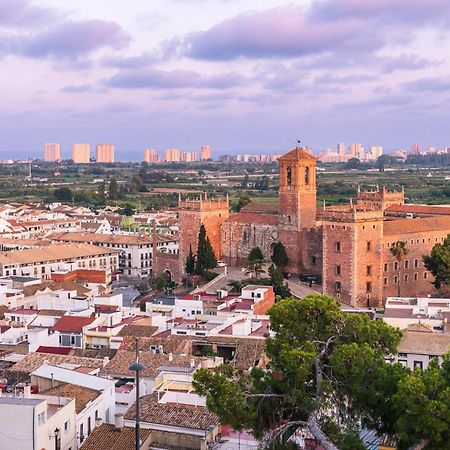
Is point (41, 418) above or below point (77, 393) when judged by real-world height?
above

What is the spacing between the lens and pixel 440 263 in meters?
36.3

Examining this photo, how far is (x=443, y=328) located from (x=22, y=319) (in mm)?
13107

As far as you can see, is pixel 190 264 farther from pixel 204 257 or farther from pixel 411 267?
pixel 411 267

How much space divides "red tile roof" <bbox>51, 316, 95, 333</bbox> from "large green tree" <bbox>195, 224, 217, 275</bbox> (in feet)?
56.5

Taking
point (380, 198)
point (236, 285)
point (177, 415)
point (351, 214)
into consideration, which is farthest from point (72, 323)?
point (380, 198)

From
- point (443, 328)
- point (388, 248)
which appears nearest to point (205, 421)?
point (443, 328)

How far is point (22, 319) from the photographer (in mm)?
28344

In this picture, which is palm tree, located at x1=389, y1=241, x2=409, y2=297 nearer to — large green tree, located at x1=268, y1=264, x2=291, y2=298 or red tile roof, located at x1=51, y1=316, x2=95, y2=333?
large green tree, located at x1=268, y1=264, x2=291, y2=298

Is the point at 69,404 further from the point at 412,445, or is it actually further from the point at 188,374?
the point at 412,445

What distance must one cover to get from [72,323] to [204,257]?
17775 mm

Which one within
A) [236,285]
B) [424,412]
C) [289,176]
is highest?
[289,176]

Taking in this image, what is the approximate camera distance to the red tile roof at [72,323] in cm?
2542

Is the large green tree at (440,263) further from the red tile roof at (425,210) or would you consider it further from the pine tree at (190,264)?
the pine tree at (190,264)

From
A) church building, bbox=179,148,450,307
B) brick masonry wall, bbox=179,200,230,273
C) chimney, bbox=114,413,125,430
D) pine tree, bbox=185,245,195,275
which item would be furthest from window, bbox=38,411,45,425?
brick masonry wall, bbox=179,200,230,273
